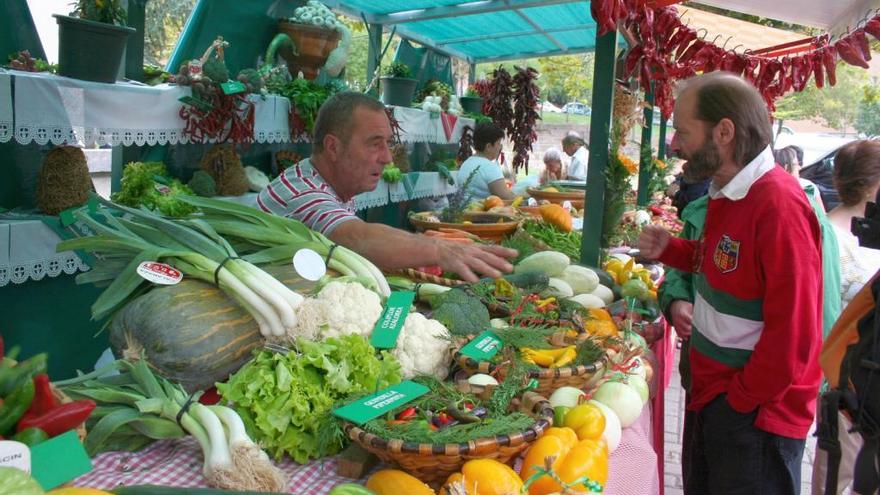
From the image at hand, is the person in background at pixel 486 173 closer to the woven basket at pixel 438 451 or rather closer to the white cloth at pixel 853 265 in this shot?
the white cloth at pixel 853 265

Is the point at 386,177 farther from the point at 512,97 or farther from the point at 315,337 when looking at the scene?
the point at 315,337

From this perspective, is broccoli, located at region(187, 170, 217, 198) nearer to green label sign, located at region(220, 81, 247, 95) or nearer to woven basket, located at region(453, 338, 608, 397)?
green label sign, located at region(220, 81, 247, 95)

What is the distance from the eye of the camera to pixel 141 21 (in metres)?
4.79

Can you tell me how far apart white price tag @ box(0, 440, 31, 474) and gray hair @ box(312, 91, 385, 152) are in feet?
7.14

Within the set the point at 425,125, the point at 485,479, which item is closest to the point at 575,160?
the point at 425,125

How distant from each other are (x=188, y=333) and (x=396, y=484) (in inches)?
27.5

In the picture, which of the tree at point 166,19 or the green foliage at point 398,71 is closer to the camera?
the tree at point 166,19

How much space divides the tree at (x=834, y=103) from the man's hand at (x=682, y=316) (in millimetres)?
39535

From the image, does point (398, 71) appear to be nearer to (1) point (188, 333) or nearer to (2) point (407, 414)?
(1) point (188, 333)

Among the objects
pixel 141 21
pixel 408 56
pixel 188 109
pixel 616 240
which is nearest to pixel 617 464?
pixel 616 240

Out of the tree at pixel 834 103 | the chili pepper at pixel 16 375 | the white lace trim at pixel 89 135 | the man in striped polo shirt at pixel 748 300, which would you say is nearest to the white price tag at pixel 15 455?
the chili pepper at pixel 16 375

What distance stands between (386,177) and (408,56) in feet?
11.6

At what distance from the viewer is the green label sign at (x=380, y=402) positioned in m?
1.48

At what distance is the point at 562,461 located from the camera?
1.52 m
